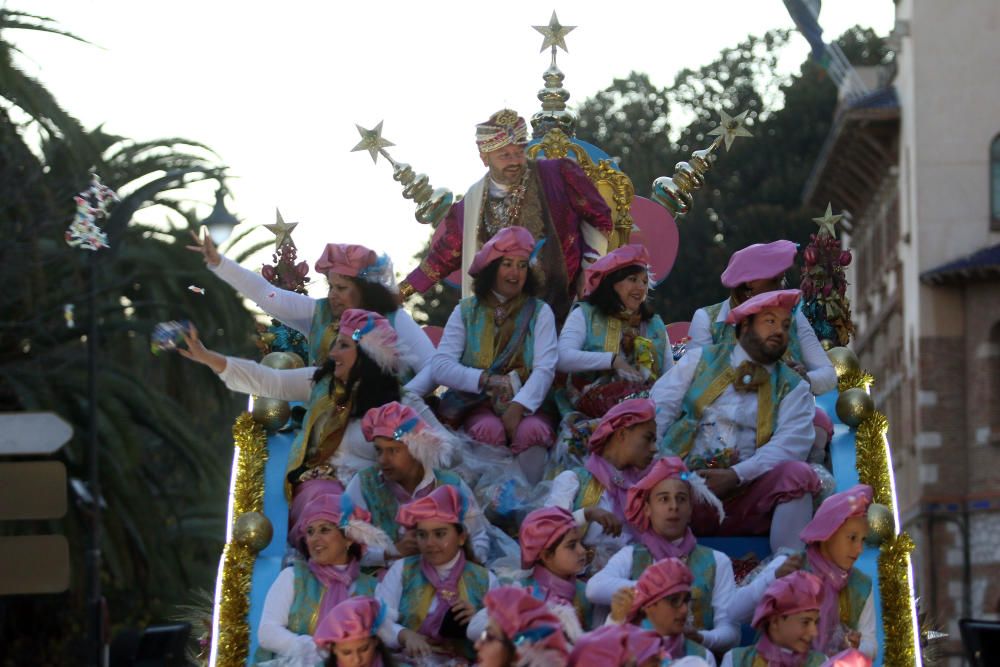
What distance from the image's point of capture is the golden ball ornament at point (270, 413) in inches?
437

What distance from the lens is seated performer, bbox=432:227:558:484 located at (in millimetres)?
10883

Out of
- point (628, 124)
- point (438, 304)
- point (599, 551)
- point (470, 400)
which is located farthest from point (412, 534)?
point (628, 124)

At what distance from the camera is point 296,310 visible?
37.9 ft

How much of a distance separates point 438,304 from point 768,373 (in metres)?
33.4

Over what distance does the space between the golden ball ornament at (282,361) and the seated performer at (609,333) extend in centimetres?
136

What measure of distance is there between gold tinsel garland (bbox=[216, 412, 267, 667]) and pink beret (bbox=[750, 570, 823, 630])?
2.32 m

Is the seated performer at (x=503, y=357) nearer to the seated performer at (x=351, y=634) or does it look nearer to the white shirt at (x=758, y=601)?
the white shirt at (x=758, y=601)

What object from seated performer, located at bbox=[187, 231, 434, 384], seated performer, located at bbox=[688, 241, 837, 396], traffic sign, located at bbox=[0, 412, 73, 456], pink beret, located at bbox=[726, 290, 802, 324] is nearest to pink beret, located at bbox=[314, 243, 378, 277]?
seated performer, located at bbox=[187, 231, 434, 384]

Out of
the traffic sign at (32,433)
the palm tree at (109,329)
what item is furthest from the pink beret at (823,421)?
the palm tree at (109,329)

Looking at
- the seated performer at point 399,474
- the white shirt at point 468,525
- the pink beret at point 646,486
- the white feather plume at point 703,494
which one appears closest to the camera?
the pink beret at point 646,486

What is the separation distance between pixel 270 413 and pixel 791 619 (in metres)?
3.29

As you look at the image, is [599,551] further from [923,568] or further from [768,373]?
[923,568]

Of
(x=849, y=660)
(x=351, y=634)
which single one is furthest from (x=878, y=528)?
(x=351, y=634)

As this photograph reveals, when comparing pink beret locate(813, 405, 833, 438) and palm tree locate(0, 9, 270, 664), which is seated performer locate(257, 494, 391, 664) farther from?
palm tree locate(0, 9, 270, 664)
